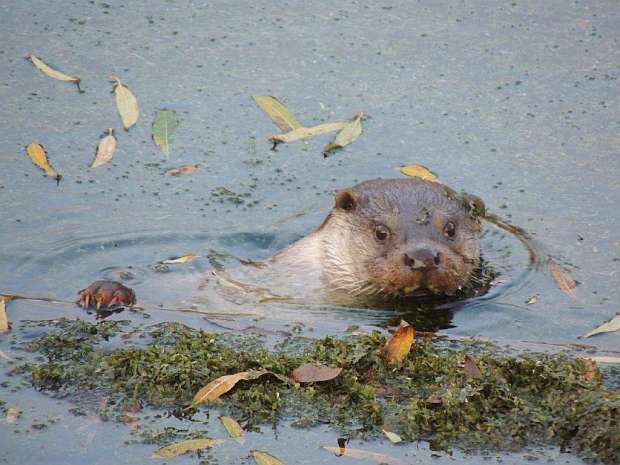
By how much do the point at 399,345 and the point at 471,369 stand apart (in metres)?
0.35

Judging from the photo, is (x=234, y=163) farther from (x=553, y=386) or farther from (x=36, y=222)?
(x=553, y=386)

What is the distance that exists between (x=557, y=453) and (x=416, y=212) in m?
2.37

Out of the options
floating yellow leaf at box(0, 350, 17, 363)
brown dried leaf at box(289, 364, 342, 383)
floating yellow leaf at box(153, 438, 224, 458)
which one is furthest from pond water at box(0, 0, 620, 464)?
floating yellow leaf at box(153, 438, 224, 458)

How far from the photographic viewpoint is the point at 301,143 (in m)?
8.20

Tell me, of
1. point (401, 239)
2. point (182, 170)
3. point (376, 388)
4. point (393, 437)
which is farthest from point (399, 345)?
point (182, 170)

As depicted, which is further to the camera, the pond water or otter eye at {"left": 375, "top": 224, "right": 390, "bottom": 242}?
the pond water

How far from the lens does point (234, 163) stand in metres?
7.86

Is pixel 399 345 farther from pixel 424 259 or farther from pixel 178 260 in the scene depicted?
pixel 178 260

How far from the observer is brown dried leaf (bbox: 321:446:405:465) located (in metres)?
4.45

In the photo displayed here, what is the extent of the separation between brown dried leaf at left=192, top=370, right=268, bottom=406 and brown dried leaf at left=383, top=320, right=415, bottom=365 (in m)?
0.58

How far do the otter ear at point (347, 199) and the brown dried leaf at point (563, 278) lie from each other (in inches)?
48.1

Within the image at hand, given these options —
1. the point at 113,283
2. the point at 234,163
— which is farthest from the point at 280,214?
the point at 113,283

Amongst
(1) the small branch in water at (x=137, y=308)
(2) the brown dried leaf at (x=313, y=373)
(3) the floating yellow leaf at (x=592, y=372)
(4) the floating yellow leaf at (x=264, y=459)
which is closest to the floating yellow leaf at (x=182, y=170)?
(1) the small branch in water at (x=137, y=308)

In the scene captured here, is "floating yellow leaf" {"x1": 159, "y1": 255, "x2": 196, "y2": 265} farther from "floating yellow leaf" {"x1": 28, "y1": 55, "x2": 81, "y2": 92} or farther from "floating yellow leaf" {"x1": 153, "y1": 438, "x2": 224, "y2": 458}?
"floating yellow leaf" {"x1": 153, "y1": 438, "x2": 224, "y2": 458}
